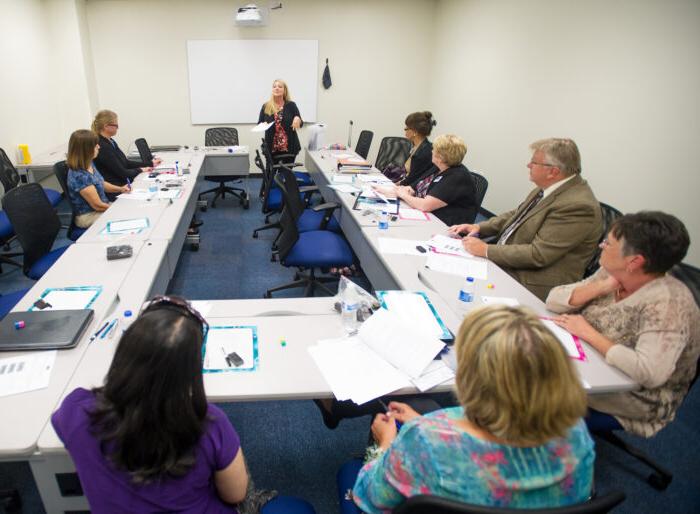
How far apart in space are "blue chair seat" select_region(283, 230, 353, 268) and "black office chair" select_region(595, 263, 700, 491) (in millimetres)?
1841

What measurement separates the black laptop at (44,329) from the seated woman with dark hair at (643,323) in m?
1.93

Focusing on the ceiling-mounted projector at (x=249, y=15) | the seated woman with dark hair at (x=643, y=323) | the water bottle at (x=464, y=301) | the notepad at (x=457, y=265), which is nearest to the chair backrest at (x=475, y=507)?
the seated woman with dark hair at (x=643, y=323)

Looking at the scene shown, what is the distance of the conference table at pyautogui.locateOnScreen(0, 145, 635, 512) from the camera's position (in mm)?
1283

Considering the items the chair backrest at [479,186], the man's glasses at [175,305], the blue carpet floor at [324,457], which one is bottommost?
the blue carpet floor at [324,457]

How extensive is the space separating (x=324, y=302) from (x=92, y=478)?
3.95 ft

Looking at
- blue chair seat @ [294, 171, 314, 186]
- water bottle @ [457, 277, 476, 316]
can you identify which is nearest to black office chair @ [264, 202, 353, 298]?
water bottle @ [457, 277, 476, 316]

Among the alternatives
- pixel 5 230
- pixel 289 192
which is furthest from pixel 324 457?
pixel 5 230

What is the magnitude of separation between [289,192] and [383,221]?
0.72 metres

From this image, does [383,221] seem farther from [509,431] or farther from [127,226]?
[509,431]

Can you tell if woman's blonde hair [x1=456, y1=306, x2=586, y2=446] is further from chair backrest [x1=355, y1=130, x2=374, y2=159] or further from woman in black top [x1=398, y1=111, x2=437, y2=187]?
chair backrest [x1=355, y1=130, x2=374, y2=159]

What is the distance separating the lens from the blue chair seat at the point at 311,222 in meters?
3.68

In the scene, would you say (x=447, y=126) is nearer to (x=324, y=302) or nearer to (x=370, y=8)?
(x=370, y=8)

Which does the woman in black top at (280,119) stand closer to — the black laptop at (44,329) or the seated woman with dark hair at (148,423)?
the black laptop at (44,329)

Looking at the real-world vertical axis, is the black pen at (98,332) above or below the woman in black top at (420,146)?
below
